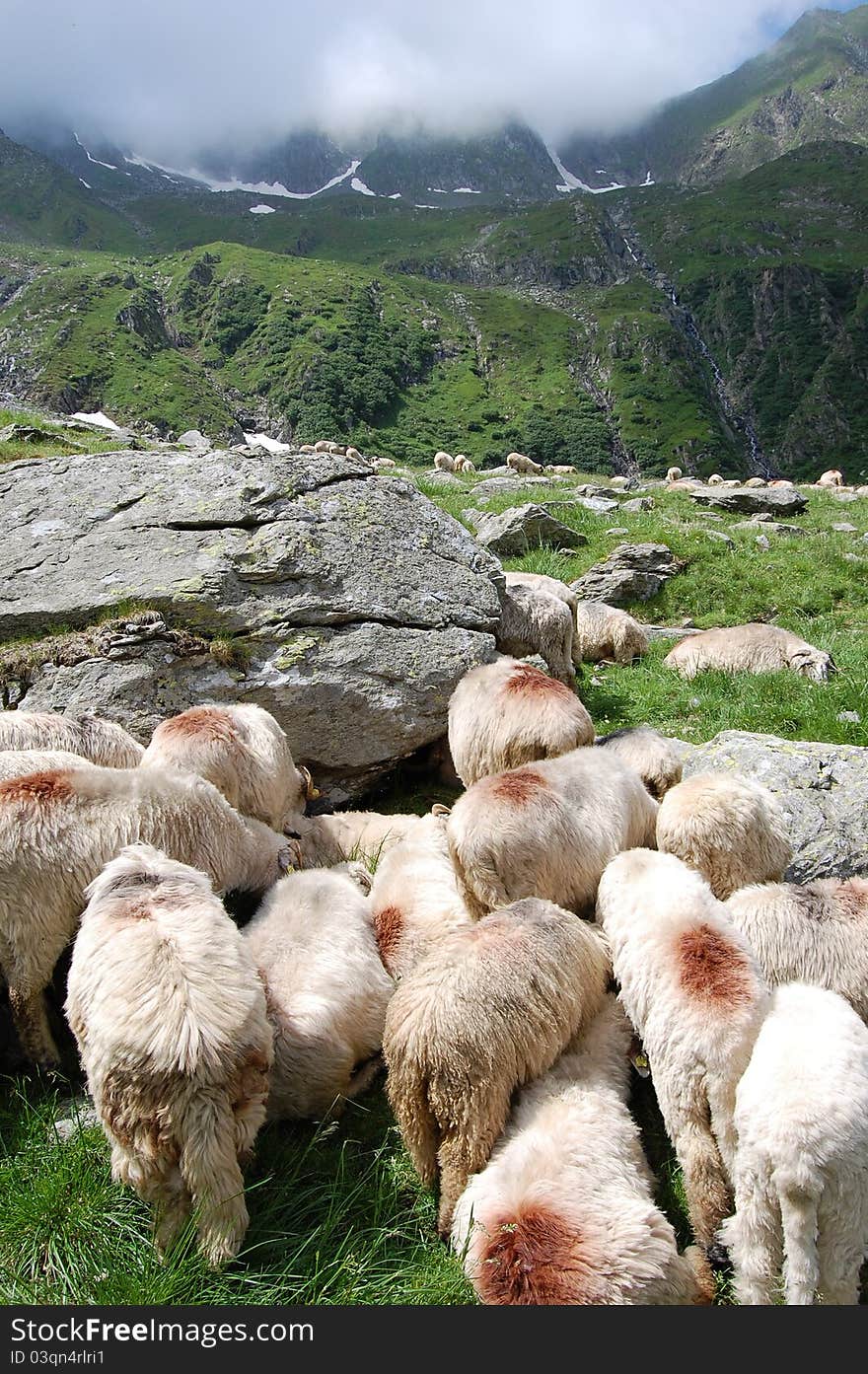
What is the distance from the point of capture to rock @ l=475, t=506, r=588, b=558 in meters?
15.3

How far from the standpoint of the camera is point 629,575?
1362cm

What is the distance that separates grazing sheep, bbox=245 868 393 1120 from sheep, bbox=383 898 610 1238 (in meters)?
0.48

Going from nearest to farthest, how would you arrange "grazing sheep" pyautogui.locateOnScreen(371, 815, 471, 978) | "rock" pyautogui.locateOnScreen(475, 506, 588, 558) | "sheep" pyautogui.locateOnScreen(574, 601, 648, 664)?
1. "grazing sheep" pyautogui.locateOnScreen(371, 815, 471, 978)
2. "sheep" pyautogui.locateOnScreen(574, 601, 648, 664)
3. "rock" pyautogui.locateOnScreen(475, 506, 588, 558)

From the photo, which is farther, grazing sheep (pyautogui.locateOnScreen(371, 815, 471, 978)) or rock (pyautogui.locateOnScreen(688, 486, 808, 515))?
rock (pyautogui.locateOnScreen(688, 486, 808, 515))

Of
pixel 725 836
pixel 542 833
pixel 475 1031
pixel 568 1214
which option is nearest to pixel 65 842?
pixel 475 1031

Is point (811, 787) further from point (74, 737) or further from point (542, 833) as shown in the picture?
point (74, 737)

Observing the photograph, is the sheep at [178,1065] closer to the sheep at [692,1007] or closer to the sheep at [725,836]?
the sheep at [692,1007]

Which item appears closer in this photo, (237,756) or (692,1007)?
(692,1007)

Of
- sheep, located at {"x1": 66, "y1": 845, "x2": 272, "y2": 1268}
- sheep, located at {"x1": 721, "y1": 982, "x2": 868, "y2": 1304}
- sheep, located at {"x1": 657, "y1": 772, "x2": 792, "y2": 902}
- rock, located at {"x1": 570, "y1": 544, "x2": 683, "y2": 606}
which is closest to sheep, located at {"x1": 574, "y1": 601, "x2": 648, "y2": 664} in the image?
rock, located at {"x1": 570, "y1": 544, "x2": 683, "y2": 606}

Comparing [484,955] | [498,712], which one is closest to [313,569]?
[498,712]

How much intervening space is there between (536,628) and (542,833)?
16.3 ft

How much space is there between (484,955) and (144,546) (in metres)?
5.91

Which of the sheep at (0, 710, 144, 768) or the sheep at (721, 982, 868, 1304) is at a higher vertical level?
the sheep at (0, 710, 144, 768)

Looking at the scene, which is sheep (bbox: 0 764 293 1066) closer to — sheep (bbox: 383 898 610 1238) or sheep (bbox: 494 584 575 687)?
sheep (bbox: 383 898 610 1238)
